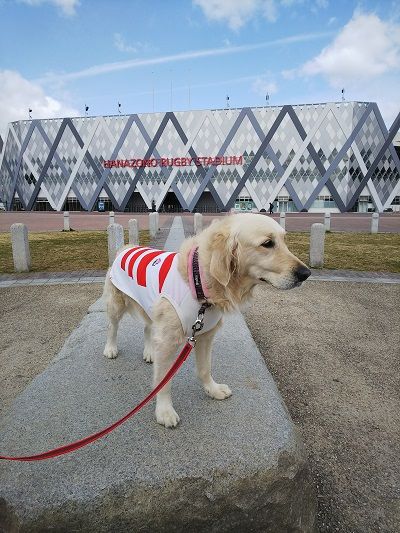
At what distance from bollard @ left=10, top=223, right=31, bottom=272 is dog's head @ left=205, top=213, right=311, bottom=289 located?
7260 millimetres

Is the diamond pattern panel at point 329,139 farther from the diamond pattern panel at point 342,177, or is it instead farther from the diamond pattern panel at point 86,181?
the diamond pattern panel at point 86,181

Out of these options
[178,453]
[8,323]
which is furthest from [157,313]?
[8,323]

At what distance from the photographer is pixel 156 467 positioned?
76.9 inches

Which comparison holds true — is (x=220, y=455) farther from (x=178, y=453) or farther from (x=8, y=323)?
(x=8, y=323)

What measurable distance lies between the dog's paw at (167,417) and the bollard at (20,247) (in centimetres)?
702

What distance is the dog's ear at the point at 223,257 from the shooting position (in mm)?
2107

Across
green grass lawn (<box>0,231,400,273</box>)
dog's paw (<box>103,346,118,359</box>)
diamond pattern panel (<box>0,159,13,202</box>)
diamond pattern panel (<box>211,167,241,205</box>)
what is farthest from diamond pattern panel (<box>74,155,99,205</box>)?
dog's paw (<box>103,346,118,359</box>)

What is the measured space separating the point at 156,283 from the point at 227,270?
587 mm

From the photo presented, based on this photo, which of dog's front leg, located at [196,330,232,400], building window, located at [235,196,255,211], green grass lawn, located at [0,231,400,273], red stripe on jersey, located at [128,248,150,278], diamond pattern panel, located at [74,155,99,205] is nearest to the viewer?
dog's front leg, located at [196,330,232,400]

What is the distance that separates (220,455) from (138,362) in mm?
1460

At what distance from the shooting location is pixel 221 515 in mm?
1802

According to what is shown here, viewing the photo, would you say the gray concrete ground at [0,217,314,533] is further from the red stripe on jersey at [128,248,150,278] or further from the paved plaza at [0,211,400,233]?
the paved plaza at [0,211,400,233]

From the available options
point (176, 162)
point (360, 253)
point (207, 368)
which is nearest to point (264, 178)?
point (176, 162)

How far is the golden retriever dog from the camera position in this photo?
6.89 ft
